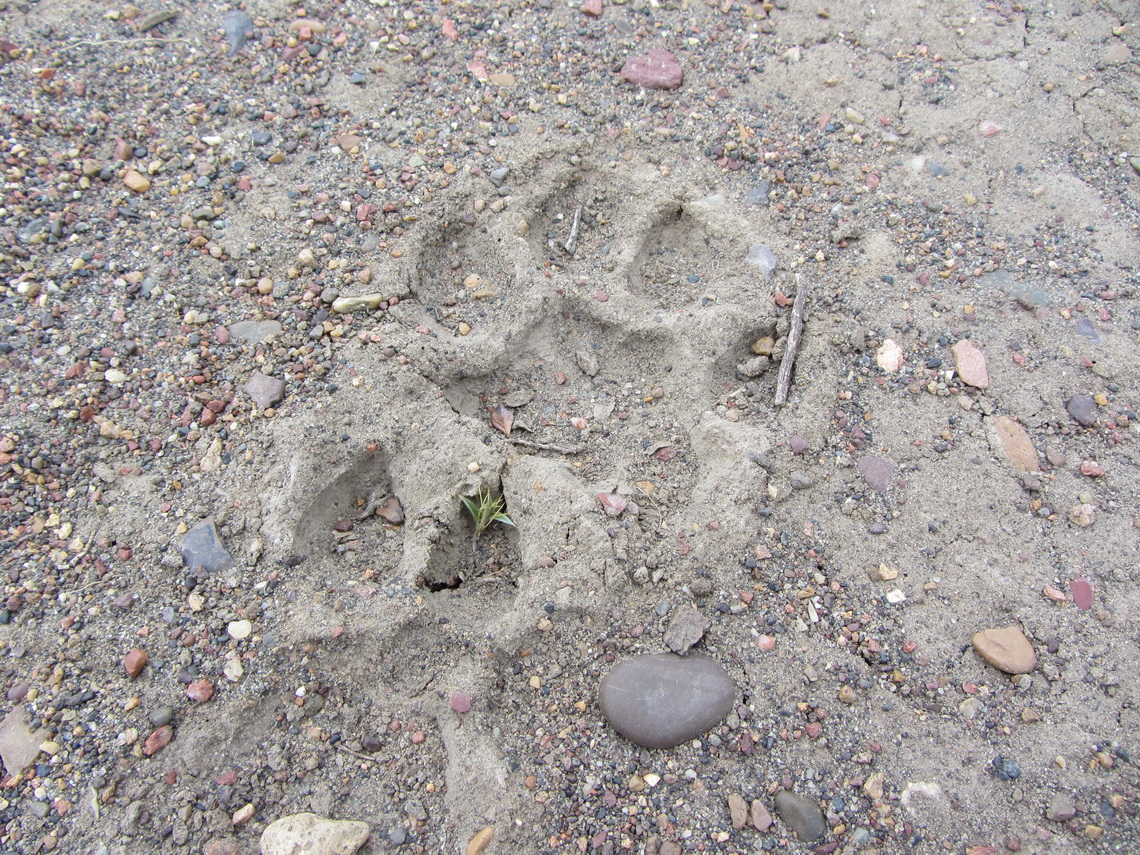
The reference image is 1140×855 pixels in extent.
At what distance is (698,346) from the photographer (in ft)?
7.47

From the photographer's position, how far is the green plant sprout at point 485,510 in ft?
6.80

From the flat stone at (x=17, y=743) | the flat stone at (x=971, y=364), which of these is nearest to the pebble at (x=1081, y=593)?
the flat stone at (x=971, y=364)

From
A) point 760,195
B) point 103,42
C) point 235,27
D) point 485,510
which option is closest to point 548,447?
point 485,510

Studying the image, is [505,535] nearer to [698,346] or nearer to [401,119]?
[698,346]

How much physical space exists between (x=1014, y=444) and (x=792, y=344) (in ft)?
2.20

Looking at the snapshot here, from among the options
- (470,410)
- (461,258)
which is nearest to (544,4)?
(461,258)

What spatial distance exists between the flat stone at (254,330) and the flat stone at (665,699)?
1.39m

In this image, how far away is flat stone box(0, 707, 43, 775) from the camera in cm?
175

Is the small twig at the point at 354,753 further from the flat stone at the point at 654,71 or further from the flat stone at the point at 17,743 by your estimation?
the flat stone at the point at 654,71

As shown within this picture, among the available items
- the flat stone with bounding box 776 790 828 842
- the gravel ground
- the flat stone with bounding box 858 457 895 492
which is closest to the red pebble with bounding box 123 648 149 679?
the gravel ground

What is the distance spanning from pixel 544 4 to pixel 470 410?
5.58ft

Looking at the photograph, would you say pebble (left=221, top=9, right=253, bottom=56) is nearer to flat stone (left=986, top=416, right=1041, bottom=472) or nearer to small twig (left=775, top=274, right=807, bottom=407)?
small twig (left=775, top=274, right=807, bottom=407)

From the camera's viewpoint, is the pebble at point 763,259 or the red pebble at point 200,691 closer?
the red pebble at point 200,691

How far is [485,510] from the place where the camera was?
2074 mm
